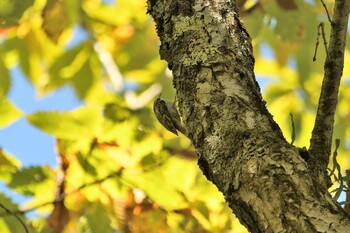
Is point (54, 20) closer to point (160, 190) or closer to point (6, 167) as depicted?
point (6, 167)

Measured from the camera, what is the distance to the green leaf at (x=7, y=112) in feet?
6.43

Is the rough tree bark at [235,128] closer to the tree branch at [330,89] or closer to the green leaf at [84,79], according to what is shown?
the tree branch at [330,89]

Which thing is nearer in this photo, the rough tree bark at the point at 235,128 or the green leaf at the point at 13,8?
the rough tree bark at the point at 235,128

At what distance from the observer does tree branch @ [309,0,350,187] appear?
970mm

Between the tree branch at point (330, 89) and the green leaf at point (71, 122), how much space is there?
107 cm

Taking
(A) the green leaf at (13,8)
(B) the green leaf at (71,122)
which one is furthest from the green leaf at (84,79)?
(A) the green leaf at (13,8)

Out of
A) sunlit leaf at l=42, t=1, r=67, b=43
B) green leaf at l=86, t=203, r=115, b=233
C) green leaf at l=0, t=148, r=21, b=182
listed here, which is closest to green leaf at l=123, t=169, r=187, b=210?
green leaf at l=86, t=203, r=115, b=233

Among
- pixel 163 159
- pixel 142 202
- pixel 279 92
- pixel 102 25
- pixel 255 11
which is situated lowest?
pixel 142 202

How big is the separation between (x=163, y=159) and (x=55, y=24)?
51 centimetres

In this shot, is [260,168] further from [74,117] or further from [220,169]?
[74,117]

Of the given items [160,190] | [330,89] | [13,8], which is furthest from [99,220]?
[330,89]

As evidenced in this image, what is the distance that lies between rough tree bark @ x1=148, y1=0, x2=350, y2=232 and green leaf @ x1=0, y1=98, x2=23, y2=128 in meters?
0.95

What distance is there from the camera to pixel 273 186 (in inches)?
31.4

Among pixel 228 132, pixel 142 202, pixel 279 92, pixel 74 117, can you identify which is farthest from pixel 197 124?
pixel 279 92
